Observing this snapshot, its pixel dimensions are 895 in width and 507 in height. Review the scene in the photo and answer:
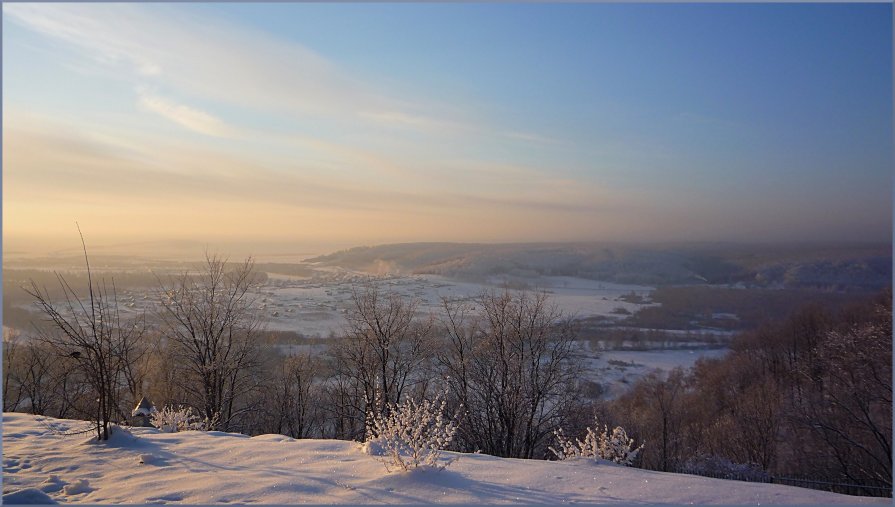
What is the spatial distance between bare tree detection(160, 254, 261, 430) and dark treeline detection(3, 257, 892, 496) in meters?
0.07

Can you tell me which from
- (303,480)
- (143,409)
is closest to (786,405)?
(303,480)

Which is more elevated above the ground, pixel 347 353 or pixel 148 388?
pixel 347 353

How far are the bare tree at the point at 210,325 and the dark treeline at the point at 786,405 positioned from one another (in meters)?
14.5

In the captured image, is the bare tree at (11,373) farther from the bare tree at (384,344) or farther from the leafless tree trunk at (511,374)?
the leafless tree trunk at (511,374)

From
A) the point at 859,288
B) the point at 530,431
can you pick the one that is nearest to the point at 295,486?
the point at 530,431

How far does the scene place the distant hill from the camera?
2295cm

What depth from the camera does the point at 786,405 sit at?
2230 cm

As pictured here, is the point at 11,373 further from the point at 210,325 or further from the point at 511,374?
the point at 511,374

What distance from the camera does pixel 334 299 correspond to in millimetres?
22656

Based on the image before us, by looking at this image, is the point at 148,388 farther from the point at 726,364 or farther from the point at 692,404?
the point at 726,364

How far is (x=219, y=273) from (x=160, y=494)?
42.0 feet

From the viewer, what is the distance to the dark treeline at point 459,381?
54.0ft

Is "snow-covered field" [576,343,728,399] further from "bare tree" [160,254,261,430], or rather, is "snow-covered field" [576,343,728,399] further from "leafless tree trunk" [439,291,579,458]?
"bare tree" [160,254,261,430]

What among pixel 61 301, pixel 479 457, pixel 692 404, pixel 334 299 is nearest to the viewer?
pixel 479 457
